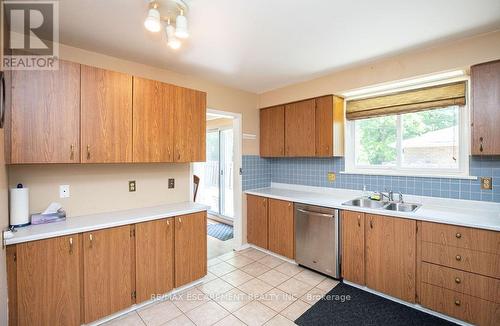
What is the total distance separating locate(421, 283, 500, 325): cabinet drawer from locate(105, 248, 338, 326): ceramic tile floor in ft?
2.93

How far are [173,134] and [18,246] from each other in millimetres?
1520

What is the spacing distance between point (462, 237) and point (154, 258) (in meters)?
2.77

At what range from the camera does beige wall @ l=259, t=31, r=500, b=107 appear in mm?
2084

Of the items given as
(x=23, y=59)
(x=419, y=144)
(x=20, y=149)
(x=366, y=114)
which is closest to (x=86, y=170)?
(x=20, y=149)

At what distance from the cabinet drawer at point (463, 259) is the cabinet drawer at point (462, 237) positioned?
1.6 inches

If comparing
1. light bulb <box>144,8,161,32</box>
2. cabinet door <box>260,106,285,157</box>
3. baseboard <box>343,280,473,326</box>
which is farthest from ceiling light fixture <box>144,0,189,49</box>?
baseboard <box>343,280,473,326</box>

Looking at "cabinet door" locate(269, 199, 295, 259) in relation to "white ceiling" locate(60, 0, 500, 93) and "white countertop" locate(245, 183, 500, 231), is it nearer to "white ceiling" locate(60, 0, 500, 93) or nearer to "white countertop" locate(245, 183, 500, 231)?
"white countertop" locate(245, 183, 500, 231)

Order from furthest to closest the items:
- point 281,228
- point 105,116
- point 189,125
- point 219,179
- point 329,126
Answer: point 219,179 → point 281,228 → point 329,126 → point 189,125 → point 105,116

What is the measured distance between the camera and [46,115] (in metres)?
1.88

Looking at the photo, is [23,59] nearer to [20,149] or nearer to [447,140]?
[20,149]

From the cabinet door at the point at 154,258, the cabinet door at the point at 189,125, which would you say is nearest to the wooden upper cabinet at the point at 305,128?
the cabinet door at the point at 189,125

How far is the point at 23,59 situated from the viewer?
1.82 meters

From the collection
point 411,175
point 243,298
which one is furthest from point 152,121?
point 411,175

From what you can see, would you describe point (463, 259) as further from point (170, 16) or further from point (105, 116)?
point (105, 116)
